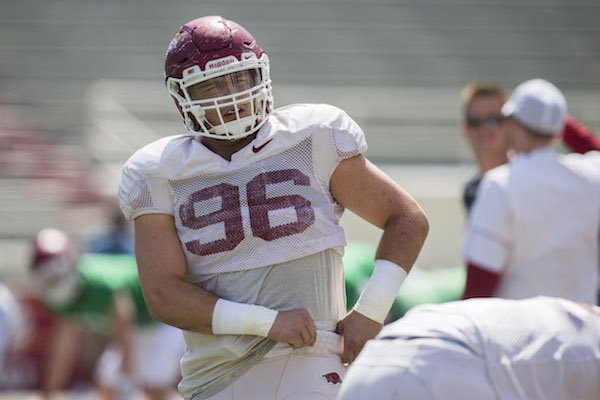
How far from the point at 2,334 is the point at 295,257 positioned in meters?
5.10

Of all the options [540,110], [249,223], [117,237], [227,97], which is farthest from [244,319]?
[117,237]

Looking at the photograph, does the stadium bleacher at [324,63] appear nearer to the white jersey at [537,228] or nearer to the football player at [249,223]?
the white jersey at [537,228]

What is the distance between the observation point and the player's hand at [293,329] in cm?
254

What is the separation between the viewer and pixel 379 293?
2.66 metres

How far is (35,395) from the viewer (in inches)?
345

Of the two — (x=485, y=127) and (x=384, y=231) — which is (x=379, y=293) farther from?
(x=485, y=127)

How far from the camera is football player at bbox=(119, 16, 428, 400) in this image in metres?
2.62

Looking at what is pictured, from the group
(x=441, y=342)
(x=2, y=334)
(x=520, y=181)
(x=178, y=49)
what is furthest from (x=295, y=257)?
(x=2, y=334)

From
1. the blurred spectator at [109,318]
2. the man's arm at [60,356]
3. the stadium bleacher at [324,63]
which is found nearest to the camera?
the blurred spectator at [109,318]

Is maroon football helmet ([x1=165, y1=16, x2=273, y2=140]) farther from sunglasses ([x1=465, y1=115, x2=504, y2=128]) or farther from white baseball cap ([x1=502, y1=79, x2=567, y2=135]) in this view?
sunglasses ([x1=465, y1=115, x2=504, y2=128])

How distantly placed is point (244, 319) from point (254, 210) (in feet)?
0.85

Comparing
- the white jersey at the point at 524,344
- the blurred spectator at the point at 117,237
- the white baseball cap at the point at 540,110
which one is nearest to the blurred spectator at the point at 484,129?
the white baseball cap at the point at 540,110

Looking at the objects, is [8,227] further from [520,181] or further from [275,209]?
[275,209]

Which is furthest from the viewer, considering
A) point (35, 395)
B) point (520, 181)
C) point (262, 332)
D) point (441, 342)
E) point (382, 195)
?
point (35, 395)
